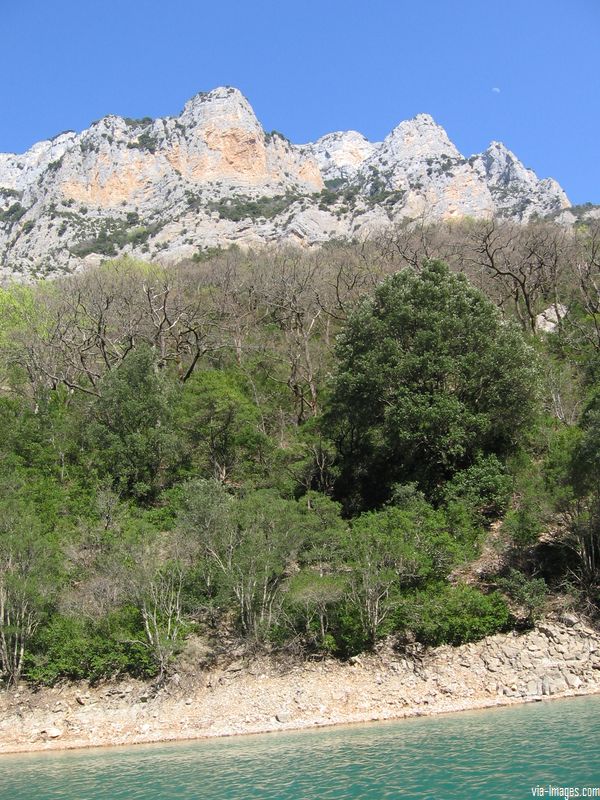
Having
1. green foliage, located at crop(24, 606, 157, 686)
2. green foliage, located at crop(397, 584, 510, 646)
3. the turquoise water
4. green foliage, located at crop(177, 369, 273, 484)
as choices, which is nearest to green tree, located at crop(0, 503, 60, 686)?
green foliage, located at crop(24, 606, 157, 686)

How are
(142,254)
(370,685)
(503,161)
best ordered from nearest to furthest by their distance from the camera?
(370,685) < (142,254) < (503,161)

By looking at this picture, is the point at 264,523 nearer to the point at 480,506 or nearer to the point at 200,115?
the point at 480,506

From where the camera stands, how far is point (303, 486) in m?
31.0

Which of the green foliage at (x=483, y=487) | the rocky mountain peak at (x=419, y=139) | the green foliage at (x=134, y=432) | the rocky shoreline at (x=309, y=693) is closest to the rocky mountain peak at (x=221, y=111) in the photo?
the rocky mountain peak at (x=419, y=139)

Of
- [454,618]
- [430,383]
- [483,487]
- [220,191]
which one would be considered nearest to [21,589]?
[454,618]

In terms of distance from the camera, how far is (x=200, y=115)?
114 m

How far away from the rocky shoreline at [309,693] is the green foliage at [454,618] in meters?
0.36

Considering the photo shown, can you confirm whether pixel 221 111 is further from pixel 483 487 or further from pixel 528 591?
pixel 528 591

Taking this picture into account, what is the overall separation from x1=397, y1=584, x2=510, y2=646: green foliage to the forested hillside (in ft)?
0.20

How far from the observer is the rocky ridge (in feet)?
296

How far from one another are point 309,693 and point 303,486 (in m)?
11.5

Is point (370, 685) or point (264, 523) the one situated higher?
point (264, 523)

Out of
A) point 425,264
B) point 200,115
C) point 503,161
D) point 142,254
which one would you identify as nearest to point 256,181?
point 200,115

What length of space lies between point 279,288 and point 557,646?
3143cm
